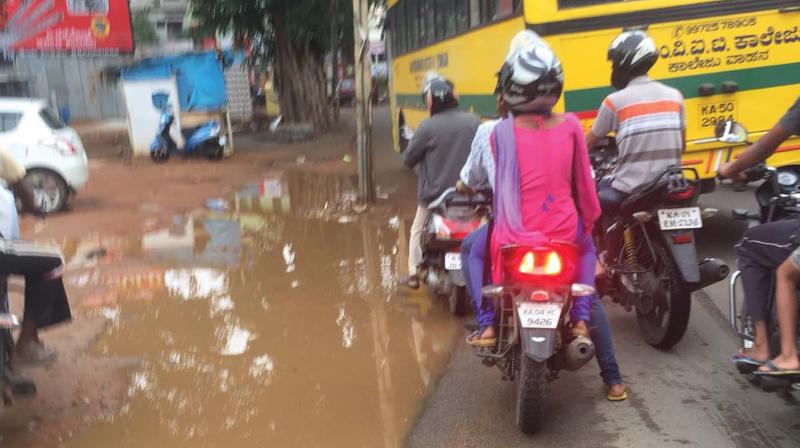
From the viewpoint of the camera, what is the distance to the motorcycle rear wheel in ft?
10.4

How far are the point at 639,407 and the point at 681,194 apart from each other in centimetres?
126

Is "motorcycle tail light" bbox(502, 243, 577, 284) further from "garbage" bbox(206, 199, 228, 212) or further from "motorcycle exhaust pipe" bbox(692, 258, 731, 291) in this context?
"garbage" bbox(206, 199, 228, 212)

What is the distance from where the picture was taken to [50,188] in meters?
9.86

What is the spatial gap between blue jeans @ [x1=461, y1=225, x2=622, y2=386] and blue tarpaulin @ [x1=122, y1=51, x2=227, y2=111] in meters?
14.4

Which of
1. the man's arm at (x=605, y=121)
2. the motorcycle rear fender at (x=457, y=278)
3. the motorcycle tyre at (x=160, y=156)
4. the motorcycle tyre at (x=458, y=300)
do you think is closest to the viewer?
the man's arm at (x=605, y=121)

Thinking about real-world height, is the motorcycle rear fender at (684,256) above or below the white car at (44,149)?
below

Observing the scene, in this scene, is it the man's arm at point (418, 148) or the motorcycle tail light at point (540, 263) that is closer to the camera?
the motorcycle tail light at point (540, 263)

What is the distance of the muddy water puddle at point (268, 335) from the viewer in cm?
377

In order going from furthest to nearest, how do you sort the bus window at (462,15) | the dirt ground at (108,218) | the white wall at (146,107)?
the white wall at (146,107)
the bus window at (462,15)
the dirt ground at (108,218)

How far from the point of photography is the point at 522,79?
10.9ft

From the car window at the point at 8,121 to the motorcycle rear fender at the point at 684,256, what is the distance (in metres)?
8.66

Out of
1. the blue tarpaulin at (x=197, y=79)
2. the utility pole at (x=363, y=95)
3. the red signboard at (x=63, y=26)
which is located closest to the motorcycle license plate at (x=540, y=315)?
the utility pole at (x=363, y=95)

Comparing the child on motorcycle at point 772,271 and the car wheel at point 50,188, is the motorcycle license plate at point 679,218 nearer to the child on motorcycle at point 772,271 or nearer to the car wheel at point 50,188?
the child on motorcycle at point 772,271

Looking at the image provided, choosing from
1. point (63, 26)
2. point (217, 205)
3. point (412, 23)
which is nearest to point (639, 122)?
point (217, 205)
